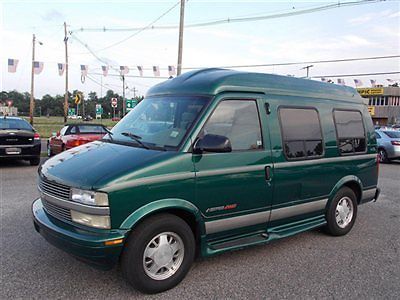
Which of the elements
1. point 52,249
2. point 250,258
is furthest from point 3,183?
point 250,258

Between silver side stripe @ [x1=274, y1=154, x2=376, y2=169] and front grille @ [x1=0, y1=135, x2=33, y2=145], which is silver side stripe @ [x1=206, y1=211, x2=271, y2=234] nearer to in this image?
silver side stripe @ [x1=274, y1=154, x2=376, y2=169]

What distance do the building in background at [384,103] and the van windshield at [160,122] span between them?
69.1m

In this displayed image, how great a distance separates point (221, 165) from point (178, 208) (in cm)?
66

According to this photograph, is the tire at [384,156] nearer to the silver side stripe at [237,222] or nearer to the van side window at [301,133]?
the van side window at [301,133]

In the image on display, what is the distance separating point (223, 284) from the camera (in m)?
3.59

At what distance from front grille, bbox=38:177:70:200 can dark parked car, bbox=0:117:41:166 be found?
A: 7796 millimetres

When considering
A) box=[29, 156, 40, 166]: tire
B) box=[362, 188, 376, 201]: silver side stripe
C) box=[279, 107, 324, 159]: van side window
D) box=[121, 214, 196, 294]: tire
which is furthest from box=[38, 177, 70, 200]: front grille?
box=[29, 156, 40, 166]: tire

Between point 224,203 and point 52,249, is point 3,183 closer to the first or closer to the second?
point 52,249

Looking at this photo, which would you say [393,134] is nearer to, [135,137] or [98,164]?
[135,137]

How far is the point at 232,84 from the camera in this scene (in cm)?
394

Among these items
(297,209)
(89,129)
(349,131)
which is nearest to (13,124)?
(89,129)

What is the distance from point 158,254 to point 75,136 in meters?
9.27

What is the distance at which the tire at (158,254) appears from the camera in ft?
10.6

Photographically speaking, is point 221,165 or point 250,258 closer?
point 221,165
